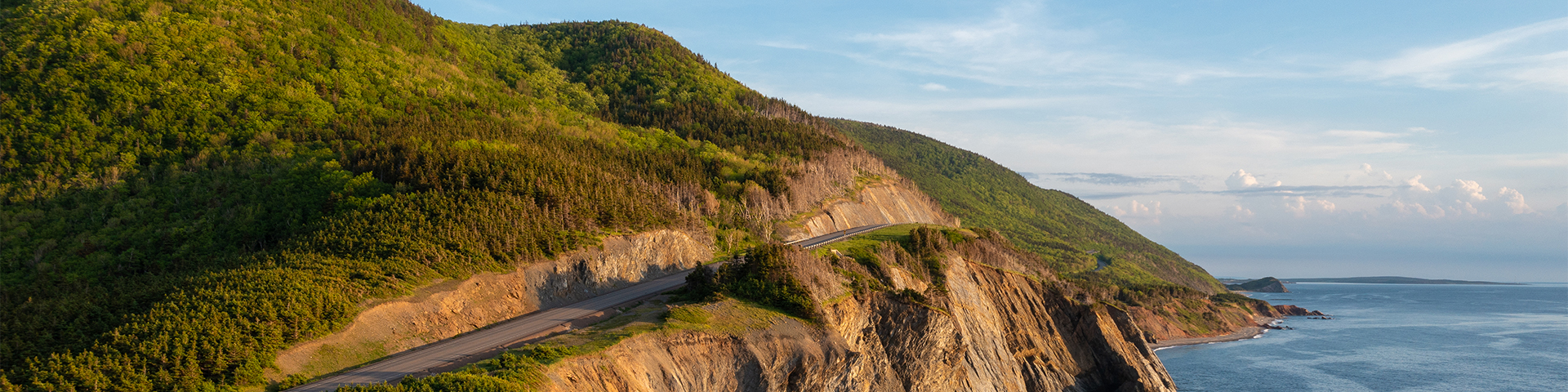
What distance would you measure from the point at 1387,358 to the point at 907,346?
9201 cm

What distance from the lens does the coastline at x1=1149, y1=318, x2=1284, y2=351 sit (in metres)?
122

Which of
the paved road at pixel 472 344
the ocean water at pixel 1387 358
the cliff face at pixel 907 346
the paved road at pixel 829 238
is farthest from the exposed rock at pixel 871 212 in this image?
the ocean water at pixel 1387 358

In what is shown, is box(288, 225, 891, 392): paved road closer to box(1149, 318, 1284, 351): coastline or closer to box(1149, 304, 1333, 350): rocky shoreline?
box(1149, 304, 1333, 350): rocky shoreline

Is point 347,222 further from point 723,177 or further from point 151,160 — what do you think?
point 723,177

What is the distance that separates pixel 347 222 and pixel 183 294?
9665 millimetres

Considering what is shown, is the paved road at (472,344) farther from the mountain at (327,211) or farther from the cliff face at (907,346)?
the cliff face at (907,346)

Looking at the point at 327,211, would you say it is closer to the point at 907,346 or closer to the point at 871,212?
the point at 907,346

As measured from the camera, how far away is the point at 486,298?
37.2 metres

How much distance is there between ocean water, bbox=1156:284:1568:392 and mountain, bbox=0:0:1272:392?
1058 inches

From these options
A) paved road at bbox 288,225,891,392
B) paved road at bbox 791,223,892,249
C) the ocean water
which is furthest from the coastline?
paved road at bbox 288,225,891,392

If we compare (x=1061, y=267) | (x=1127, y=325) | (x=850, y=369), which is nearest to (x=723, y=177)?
(x=850, y=369)

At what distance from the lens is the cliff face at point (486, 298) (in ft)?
96.3

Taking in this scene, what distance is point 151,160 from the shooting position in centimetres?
4741

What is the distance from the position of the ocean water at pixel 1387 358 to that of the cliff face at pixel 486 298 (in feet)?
218
